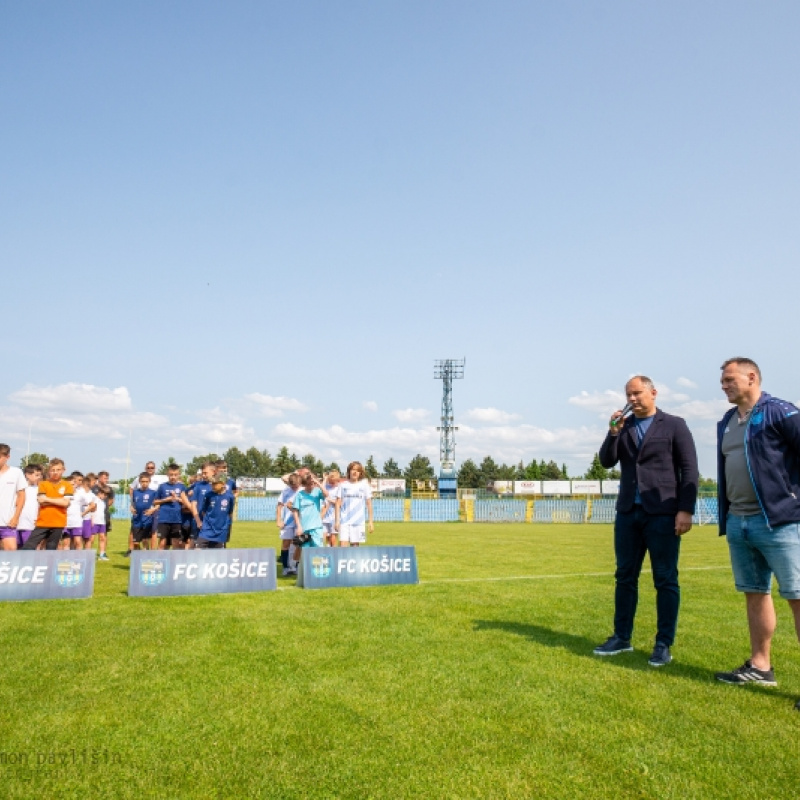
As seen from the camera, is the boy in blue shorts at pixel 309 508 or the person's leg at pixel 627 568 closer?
the person's leg at pixel 627 568

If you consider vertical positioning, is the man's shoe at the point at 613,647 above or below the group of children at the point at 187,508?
below

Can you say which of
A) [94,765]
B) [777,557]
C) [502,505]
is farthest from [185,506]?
[502,505]

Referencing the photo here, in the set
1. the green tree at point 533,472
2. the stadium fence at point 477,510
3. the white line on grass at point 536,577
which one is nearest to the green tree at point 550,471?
the green tree at point 533,472

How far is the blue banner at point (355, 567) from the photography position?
9938mm

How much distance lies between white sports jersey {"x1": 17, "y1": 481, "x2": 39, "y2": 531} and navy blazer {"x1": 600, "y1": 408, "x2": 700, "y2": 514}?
893 cm

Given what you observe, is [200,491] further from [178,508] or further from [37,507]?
[37,507]

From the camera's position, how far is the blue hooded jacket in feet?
15.4

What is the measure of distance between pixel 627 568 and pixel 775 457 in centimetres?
170

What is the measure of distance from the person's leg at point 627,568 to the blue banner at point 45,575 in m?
A: 7.08

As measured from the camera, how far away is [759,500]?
4.79 m

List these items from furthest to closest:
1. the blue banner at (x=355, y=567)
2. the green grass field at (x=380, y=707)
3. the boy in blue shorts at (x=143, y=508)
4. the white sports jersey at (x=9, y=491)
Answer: the boy in blue shorts at (x=143, y=508), the blue banner at (x=355, y=567), the white sports jersey at (x=9, y=491), the green grass field at (x=380, y=707)

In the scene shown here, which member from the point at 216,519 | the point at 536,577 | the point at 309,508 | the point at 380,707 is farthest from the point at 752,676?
the point at 216,519

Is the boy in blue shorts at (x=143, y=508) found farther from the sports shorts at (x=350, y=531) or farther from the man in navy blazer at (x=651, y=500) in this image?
the man in navy blazer at (x=651, y=500)

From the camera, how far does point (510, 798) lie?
3045 millimetres
